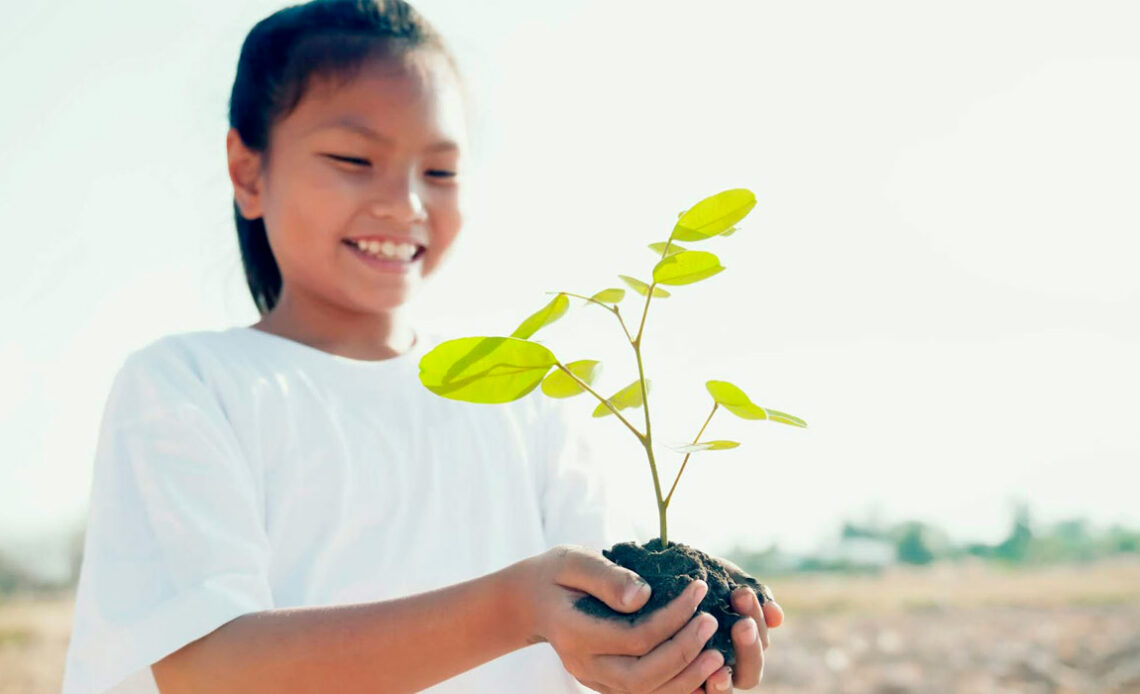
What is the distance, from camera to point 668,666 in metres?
0.97

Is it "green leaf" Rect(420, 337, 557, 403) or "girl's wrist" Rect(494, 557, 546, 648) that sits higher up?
"green leaf" Rect(420, 337, 557, 403)

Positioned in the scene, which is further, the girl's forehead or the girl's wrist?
the girl's forehead

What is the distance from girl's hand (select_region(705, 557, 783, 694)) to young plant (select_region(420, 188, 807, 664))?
0.01 m

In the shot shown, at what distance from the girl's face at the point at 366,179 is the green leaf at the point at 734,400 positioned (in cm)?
64

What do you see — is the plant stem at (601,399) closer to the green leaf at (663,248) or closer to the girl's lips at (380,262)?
the green leaf at (663,248)

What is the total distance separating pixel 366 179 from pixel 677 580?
2.71ft

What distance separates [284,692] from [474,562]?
428 millimetres

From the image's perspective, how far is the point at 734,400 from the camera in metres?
1.11

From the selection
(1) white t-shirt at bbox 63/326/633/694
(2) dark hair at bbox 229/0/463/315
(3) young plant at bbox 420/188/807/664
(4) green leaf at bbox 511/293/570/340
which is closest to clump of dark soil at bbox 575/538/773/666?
(3) young plant at bbox 420/188/807/664

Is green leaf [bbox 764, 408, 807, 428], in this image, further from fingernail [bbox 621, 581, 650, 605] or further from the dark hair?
the dark hair

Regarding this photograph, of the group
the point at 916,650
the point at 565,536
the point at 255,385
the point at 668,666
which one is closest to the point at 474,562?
the point at 565,536

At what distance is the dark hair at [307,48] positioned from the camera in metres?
1.64

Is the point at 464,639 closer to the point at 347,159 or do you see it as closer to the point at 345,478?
the point at 345,478

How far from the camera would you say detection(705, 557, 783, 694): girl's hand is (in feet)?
3.33
